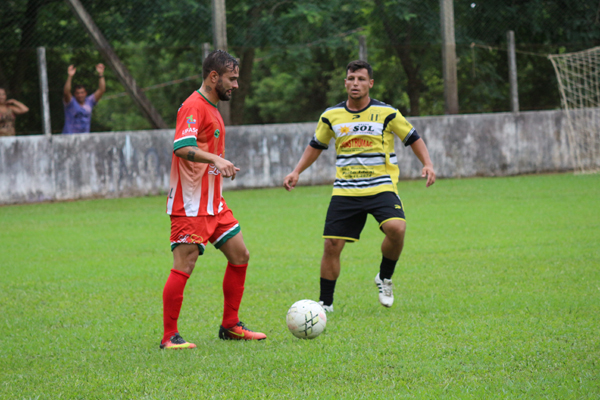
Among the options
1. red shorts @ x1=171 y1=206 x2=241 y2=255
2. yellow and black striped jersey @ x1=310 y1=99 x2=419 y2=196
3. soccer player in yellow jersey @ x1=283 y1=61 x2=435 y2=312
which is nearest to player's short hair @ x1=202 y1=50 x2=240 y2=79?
red shorts @ x1=171 y1=206 x2=241 y2=255

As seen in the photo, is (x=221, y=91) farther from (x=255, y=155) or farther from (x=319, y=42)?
(x=319, y=42)

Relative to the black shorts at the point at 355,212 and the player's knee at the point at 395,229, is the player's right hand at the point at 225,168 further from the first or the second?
the player's knee at the point at 395,229

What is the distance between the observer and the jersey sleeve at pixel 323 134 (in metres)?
5.84

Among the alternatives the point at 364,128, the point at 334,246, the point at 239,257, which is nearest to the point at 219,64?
the point at 239,257

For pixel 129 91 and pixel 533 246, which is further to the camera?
pixel 129 91

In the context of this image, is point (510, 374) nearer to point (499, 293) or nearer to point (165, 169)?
point (499, 293)

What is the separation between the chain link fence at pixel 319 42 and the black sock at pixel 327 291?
9670mm

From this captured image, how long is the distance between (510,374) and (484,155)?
41.3 feet

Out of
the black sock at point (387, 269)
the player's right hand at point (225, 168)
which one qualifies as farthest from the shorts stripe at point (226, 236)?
the black sock at point (387, 269)

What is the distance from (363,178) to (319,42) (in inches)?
498

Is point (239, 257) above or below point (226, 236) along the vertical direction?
below

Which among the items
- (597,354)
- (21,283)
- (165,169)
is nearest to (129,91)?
(165,169)

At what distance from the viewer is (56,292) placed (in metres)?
6.45

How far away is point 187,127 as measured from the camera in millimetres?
4539
